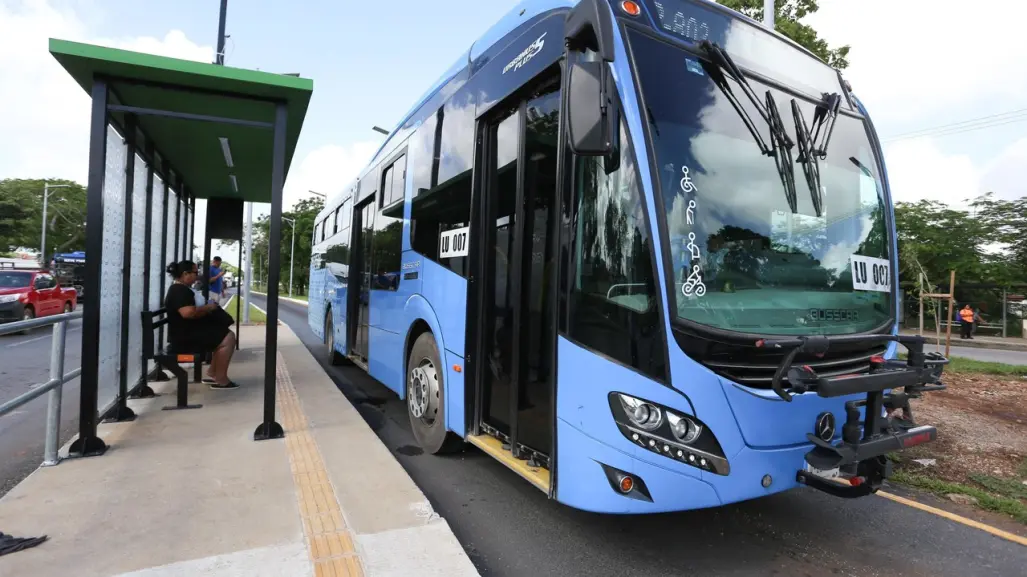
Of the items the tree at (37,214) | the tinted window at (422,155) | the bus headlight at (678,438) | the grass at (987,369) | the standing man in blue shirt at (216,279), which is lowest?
the grass at (987,369)

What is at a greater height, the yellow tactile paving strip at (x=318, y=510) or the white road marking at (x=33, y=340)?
the white road marking at (x=33, y=340)

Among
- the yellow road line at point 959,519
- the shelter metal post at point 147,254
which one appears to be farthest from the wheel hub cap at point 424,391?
the yellow road line at point 959,519

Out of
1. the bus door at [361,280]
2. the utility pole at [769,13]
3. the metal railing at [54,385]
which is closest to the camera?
the metal railing at [54,385]

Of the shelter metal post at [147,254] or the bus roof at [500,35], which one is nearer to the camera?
the bus roof at [500,35]

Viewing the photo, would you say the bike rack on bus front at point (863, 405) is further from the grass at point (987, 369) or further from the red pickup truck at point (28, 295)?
the red pickup truck at point (28, 295)

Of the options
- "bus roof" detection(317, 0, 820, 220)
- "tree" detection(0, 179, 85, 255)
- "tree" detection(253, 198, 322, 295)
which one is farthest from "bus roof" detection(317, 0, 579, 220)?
"tree" detection(253, 198, 322, 295)

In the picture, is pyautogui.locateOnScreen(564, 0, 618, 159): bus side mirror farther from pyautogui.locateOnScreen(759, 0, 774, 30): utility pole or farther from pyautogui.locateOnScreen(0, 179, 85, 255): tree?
pyautogui.locateOnScreen(0, 179, 85, 255): tree

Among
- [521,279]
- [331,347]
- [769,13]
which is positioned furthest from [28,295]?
[769,13]

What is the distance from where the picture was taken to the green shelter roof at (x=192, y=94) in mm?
4301

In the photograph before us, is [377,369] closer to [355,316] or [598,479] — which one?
[355,316]

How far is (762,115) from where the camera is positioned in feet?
10.6

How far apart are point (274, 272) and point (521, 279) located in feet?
8.73

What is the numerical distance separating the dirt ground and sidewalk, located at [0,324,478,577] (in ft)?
15.1

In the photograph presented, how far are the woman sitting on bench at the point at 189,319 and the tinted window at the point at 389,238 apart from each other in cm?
193
